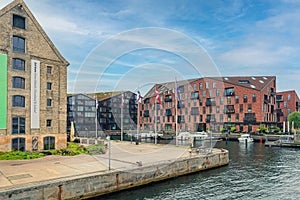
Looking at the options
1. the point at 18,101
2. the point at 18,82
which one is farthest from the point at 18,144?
the point at 18,82

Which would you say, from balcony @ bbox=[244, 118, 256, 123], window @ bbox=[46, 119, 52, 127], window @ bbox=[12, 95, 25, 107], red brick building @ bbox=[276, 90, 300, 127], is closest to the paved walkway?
window @ bbox=[46, 119, 52, 127]

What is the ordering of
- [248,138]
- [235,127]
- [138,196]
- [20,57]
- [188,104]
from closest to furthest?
[138,196] → [20,57] → [248,138] → [188,104] → [235,127]

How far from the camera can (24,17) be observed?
110 feet

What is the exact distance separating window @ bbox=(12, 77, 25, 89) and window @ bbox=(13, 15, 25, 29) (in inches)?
260

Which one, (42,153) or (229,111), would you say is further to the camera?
(229,111)

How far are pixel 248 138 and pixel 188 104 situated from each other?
18.6 m

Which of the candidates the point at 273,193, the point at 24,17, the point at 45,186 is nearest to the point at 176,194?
the point at 273,193

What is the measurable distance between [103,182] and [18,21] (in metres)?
24.1

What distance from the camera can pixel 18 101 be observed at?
3228 cm

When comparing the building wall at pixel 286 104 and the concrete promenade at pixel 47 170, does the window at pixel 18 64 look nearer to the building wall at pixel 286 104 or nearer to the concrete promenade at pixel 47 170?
the concrete promenade at pixel 47 170

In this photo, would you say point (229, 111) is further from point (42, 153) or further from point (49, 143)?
point (42, 153)

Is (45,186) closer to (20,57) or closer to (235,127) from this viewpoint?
(20,57)

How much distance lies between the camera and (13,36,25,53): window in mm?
32125

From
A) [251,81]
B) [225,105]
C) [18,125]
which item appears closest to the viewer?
[18,125]
